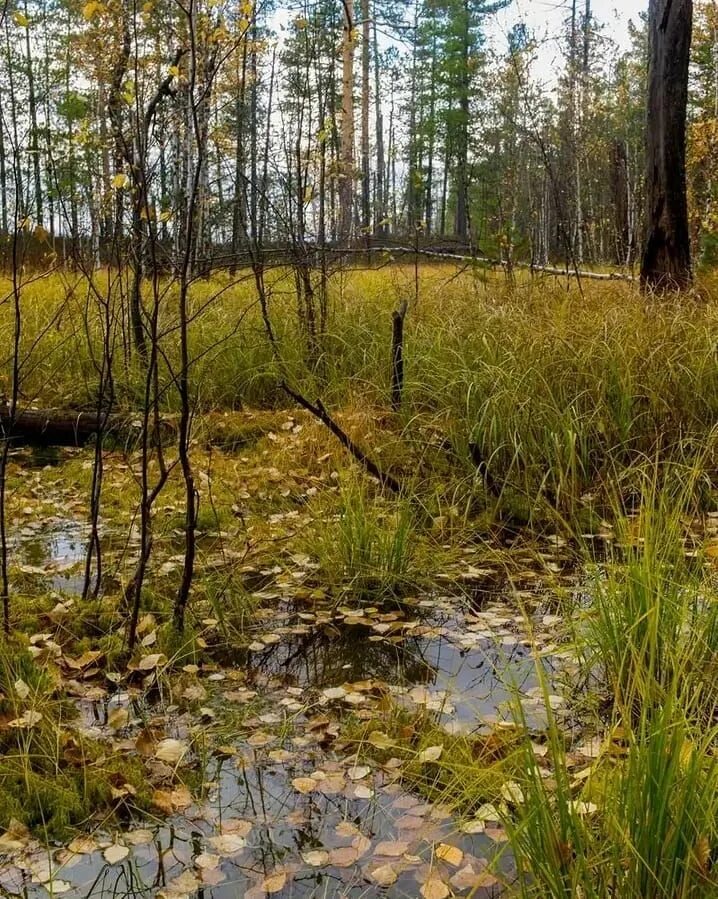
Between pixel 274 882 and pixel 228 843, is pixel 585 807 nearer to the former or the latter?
pixel 274 882

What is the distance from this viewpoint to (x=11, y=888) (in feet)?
6.22

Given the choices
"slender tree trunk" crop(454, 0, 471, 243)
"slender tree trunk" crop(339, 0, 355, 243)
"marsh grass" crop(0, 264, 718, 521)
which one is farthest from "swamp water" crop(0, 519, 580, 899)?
"slender tree trunk" crop(454, 0, 471, 243)

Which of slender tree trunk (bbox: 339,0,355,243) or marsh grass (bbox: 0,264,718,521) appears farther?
slender tree trunk (bbox: 339,0,355,243)

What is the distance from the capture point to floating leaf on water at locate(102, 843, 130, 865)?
1967mm

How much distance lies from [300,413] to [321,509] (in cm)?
221

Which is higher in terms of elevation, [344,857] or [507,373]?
[507,373]

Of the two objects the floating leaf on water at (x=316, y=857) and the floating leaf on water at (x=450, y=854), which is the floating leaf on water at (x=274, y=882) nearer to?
the floating leaf on water at (x=316, y=857)

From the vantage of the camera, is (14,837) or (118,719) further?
(118,719)

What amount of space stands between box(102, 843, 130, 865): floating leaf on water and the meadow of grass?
784mm

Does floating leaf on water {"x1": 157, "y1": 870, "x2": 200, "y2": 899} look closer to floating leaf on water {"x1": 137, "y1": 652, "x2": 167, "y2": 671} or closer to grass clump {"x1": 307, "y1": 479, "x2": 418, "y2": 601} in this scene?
floating leaf on water {"x1": 137, "y1": 652, "x2": 167, "y2": 671}

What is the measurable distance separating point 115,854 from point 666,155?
6.67m

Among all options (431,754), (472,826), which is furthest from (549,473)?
(472,826)

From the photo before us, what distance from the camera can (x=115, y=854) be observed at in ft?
6.50

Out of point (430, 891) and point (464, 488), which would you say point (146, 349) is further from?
point (430, 891)
